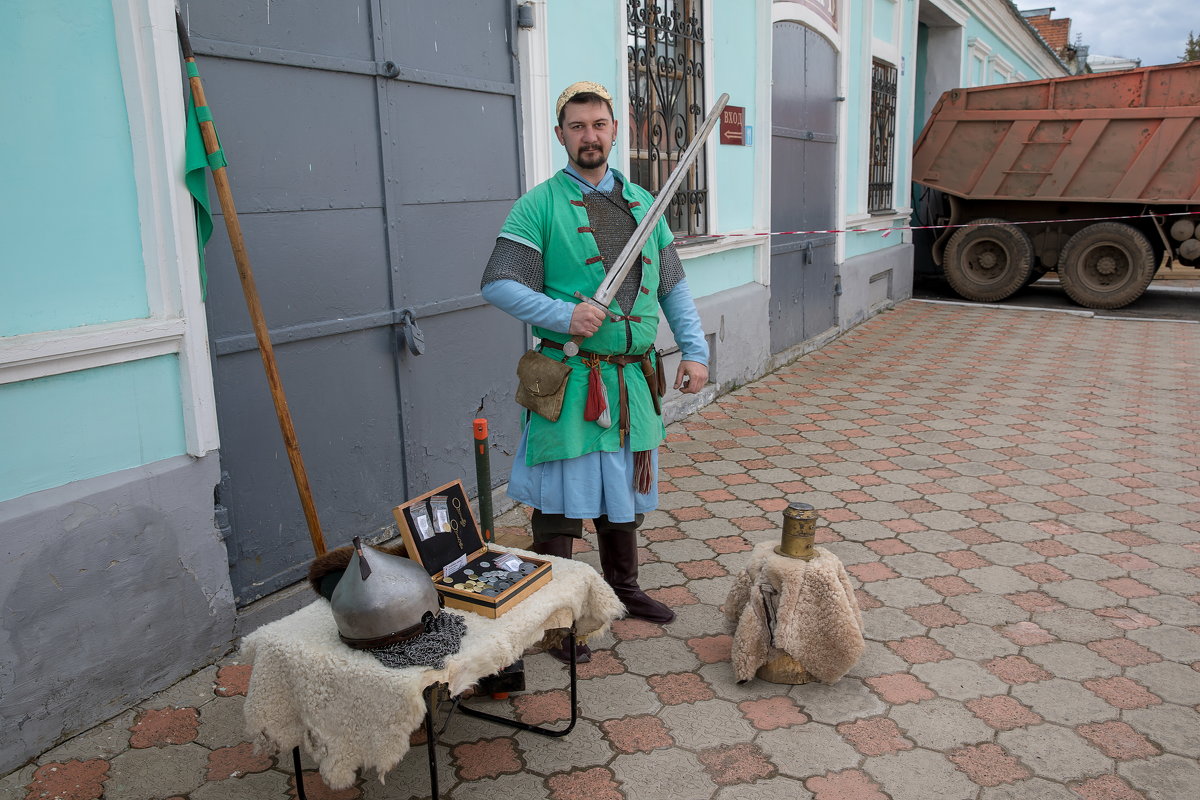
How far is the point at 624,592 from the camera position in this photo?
341 centimetres

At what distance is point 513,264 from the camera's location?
2828 millimetres

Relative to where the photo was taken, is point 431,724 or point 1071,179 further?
point 1071,179

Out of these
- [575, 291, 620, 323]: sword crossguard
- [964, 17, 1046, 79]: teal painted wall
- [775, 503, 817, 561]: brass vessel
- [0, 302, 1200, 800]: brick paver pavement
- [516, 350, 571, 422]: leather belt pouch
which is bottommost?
[0, 302, 1200, 800]: brick paver pavement

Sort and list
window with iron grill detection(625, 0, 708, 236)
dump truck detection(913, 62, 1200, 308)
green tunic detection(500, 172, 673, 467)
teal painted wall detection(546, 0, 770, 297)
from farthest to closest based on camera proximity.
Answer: dump truck detection(913, 62, 1200, 308), window with iron grill detection(625, 0, 708, 236), teal painted wall detection(546, 0, 770, 297), green tunic detection(500, 172, 673, 467)

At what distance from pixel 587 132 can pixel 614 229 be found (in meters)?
0.31

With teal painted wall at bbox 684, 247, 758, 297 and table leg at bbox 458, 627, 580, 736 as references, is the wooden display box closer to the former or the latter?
table leg at bbox 458, 627, 580, 736

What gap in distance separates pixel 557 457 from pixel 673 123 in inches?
159

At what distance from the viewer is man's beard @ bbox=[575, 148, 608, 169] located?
112 inches

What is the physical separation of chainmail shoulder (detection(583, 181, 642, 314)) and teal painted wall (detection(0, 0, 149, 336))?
139cm

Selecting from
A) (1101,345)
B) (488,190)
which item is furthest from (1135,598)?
(1101,345)

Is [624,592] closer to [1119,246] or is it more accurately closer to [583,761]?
[583,761]

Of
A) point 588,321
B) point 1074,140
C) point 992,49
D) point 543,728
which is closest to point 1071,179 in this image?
point 1074,140

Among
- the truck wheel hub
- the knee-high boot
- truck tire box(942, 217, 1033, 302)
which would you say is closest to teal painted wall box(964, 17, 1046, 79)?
truck tire box(942, 217, 1033, 302)

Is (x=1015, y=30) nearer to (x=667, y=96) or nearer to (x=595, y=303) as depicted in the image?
(x=667, y=96)
